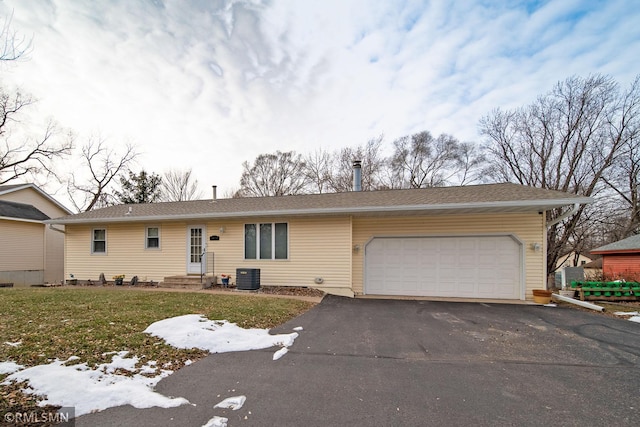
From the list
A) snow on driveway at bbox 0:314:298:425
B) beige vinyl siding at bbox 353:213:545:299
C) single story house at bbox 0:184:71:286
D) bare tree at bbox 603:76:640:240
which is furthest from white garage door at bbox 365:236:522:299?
single story house at bbox 0:184:71:286

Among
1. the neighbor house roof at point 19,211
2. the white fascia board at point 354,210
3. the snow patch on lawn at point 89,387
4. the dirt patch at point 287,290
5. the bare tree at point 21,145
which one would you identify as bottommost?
the dirt patch at point 287,290

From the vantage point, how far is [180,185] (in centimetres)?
2967

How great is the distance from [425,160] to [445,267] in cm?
1550

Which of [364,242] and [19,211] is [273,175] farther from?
[364,242]

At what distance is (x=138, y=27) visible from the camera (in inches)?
332

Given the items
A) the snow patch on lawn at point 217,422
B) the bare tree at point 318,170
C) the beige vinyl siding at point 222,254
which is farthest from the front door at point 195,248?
the bare tree at point 318,170

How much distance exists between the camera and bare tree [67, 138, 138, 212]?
24766 mm

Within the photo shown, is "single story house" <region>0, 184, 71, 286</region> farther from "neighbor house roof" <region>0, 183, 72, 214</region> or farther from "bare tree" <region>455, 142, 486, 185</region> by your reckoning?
"bare tree" <region>455, 142, 486, 185</region>

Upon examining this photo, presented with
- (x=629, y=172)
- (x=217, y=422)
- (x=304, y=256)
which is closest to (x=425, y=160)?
(x=629, y=172)

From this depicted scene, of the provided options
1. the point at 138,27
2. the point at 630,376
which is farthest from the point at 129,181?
the point at 630,376

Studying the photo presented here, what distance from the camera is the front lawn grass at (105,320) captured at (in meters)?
3.59

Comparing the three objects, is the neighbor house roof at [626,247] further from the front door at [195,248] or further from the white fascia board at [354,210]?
the front door at [195,248]

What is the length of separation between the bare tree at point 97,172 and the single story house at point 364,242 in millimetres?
16775

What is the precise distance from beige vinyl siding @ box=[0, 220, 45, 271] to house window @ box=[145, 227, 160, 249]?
8.95 meters
